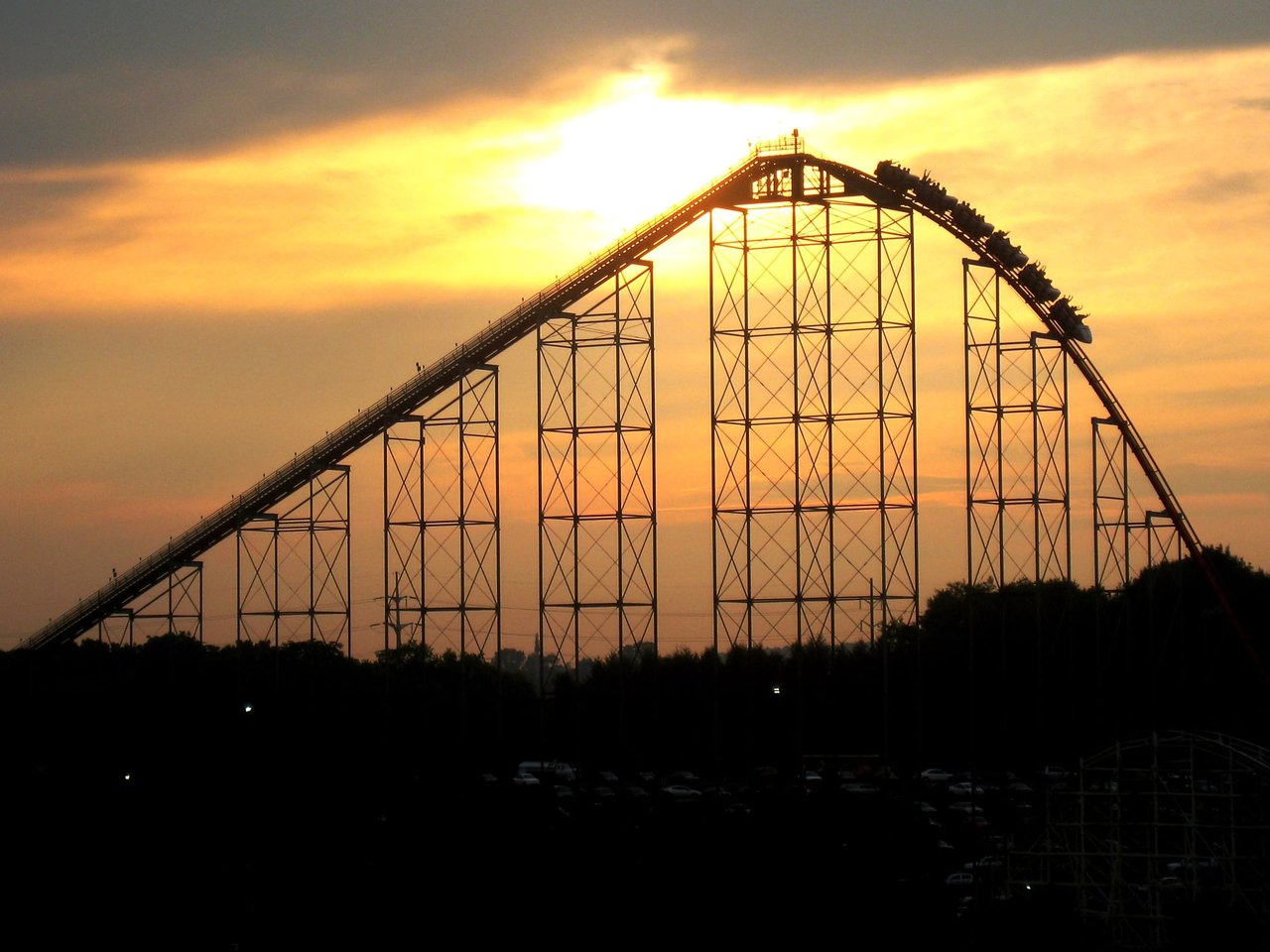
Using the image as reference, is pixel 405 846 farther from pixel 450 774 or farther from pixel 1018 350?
pixel 1018 350

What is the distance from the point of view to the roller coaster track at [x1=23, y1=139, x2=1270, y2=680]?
37844 mm

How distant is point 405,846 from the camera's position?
35.0 m

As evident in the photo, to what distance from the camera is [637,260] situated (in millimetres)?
39844

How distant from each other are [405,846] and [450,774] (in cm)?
784

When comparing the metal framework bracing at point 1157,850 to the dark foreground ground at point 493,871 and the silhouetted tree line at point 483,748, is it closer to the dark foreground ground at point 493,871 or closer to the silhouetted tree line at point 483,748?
the dark foreground ground at point 493,871

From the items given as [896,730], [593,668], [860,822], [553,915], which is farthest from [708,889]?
[593,668]

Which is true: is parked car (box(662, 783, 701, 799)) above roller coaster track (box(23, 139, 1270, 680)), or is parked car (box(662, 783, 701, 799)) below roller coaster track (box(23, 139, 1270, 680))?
below

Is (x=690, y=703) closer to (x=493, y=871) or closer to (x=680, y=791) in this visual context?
(x=680, y=791)

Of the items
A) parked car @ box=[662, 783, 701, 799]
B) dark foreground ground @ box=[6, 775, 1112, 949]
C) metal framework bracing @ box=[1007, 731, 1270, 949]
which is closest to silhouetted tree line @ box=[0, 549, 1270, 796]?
parked car @ box=[662, 783, 701, 799]

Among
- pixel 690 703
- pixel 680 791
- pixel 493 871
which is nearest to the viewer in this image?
pixel 493 871

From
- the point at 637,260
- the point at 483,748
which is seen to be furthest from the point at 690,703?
the point at 637,260

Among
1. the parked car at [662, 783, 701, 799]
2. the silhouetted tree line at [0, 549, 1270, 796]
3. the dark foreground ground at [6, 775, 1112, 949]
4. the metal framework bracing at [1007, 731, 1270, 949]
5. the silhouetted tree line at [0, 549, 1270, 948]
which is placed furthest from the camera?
the parked car at [662, 783, 701, 799]

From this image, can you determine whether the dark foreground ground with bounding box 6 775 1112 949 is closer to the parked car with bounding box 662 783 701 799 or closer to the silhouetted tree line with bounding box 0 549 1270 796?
the silhouetted tree line with bounding box 0 549 1270 796

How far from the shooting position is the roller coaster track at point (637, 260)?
37844 mm
